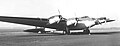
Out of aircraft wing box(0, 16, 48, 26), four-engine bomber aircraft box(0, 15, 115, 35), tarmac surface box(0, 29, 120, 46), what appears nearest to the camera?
tarmac surface box(0, 29, 120, 46)

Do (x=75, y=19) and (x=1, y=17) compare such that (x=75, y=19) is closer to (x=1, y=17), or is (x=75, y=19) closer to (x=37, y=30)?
(x=1, y=17)

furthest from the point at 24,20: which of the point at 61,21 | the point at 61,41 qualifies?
the point at 61,41

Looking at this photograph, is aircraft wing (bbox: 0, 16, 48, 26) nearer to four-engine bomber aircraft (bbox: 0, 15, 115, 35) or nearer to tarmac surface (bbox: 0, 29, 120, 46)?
four-engine bomber aircraft (bbox: 0, 15, 115, 35)

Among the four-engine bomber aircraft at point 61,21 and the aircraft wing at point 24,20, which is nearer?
the aircraft wing at point 24,20

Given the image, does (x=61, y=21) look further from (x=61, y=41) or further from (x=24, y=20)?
(x=61, y=41)

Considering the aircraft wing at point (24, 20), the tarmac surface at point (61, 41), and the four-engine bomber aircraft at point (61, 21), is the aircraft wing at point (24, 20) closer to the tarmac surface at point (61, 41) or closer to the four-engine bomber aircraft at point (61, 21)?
the four-engine bomber aircraft at point (61, 21)

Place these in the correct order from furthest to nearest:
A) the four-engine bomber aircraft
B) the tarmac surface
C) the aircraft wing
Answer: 1. the four-engine bomber aircraft
2. the aircraft wing
3. the tarmac surface

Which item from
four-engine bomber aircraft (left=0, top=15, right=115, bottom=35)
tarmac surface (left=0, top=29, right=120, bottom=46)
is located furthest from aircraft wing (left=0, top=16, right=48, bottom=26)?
tarmac surface (left=0, top=29, right=120, bottom=46)

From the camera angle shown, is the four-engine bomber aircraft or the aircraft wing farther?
the four-engine bomber aircraft

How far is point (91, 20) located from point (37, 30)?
A: 733 inches

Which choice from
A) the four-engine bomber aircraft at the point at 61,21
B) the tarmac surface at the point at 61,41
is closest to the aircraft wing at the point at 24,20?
the four-engine bomber aircraft at the point at 61,21

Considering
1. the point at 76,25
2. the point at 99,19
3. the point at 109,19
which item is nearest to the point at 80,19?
the point at 76,25

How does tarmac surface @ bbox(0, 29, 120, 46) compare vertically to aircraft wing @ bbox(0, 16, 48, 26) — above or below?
below

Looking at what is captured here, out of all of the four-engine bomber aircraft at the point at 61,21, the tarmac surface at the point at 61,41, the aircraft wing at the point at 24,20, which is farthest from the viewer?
the four-engine bomber aircraft at the point at 61,21
